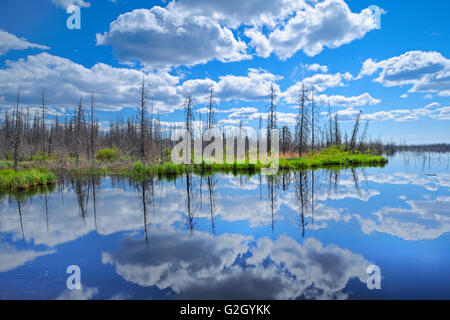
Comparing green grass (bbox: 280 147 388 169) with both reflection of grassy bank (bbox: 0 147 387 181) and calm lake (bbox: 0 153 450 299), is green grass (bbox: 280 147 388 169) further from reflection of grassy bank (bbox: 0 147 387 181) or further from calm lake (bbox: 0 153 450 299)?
calm lake (bbox: 0 153 450 299)

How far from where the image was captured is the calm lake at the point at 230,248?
407 centimetres

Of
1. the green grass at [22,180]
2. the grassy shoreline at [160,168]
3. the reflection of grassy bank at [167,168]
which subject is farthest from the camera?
the reflection of grassy bank at [167,168]

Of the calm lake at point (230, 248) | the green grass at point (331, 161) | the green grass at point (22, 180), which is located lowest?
the calm lake at point (230, 248)

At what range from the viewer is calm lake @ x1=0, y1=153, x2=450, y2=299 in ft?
13.3

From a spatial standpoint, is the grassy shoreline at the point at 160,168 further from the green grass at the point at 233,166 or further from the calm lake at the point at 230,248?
the calm lake at the point at 230,248

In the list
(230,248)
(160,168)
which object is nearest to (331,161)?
(160,168)

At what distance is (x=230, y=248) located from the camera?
5809 mm

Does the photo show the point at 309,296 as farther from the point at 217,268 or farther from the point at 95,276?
the point at 95,276

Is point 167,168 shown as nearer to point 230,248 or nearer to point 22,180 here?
point 22,180

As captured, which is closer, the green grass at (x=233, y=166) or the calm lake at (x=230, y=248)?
the calm lake at (x=230, y=248)

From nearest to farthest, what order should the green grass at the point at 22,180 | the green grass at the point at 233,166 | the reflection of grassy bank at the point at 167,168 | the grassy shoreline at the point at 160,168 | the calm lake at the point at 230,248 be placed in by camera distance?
the calm lake at the point at 230,248, the green grass at the point at 22,180, the grassy shoreline at the point at 160,168, the reflection of grassy bank at the point at 167,168, the green grass at the point at 233,166

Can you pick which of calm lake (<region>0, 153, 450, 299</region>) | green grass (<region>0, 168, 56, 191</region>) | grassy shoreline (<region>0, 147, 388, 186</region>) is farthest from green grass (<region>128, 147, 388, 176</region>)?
calm lake (<region>0, 153, 450, 299</region>)

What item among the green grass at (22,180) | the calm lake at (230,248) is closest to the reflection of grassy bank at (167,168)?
the green grass at (22,180)
